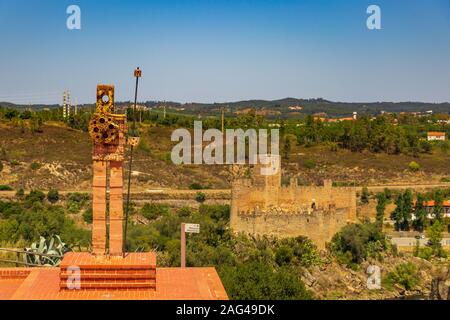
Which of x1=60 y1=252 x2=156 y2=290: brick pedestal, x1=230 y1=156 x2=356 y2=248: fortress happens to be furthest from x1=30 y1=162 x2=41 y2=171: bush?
x1=60 y1=252 x2=156 y2=290: brick pedestal

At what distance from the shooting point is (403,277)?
3256cm

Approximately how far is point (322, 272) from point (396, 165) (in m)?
32.2

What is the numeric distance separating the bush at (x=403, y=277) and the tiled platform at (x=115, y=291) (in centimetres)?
2054

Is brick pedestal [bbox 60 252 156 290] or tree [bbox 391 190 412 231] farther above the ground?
brick pedestal [bbox 60 252 156 290]

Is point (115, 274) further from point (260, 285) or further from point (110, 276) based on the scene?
point (260, 285)

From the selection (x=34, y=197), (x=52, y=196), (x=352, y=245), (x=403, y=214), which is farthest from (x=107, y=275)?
(x=403, y=214)

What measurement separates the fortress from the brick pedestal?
62.1 feet

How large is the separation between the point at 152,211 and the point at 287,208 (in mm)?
8827

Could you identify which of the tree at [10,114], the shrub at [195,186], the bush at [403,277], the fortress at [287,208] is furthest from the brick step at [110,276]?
the tree at [10,114]

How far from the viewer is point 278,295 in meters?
18.6

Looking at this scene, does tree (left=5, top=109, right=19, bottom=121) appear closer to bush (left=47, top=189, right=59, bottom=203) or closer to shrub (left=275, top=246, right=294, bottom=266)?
bush (left=47, top=189, right=59, bottom=203)

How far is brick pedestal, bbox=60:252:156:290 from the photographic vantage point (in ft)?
37.1

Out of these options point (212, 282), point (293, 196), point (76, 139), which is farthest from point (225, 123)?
point (212, 282)
